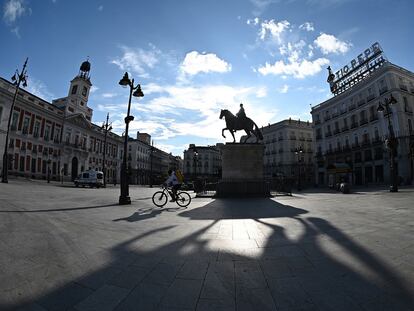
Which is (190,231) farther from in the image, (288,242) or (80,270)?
(80,270)

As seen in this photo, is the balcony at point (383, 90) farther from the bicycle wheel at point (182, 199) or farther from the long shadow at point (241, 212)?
the bicycle wheel at point (182, 199)

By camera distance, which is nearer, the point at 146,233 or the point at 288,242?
the point at 288,242

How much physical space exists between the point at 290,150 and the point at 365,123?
22931 mm

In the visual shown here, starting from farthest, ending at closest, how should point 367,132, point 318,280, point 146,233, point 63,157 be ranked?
point 63,157
point 367,132
point 146,233
point 318,280

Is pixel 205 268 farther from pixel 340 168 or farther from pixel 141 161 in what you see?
pixel 141 161

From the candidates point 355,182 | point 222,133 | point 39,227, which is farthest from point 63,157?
point 355,182

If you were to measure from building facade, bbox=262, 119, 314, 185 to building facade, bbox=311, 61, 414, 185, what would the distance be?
38.1 feet

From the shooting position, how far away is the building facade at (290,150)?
2355 inches

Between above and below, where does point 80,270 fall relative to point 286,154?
below

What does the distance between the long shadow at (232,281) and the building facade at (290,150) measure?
5796 cm

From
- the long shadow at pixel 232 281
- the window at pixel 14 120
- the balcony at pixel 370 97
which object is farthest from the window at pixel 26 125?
the balcony at pixel 370 97

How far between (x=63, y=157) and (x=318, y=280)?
53.0 m

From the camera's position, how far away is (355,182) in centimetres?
3962

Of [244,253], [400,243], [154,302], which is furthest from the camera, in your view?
[400,243]
